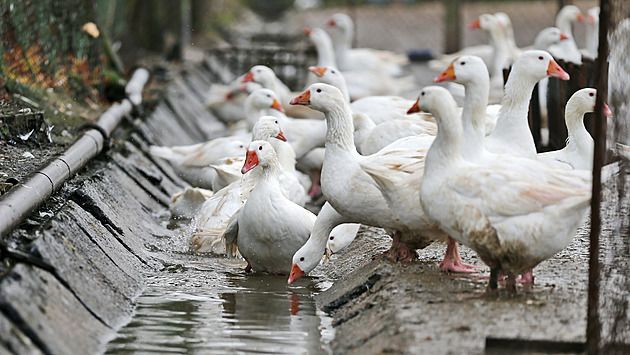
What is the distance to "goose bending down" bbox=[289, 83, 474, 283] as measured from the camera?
653cm

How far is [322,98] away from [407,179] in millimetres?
1216

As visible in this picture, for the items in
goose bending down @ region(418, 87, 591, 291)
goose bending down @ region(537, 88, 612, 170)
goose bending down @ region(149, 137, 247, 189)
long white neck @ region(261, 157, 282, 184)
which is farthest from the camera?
goose bending down @ region(149, 137, 247, 189)

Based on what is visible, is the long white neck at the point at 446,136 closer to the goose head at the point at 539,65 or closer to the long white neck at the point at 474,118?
the long white neck at the point at 474,118

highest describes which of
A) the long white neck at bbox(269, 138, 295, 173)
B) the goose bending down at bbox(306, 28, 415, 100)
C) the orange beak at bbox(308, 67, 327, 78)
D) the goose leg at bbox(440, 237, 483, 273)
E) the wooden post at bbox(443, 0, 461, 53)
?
the wooden post at bbox(443, 0, 461, 53)

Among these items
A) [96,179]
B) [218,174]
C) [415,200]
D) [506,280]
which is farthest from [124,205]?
[506,280]

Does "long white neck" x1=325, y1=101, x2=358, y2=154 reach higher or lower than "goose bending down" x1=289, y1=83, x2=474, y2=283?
higher

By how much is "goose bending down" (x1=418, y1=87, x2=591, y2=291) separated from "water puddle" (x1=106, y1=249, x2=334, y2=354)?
1056 millimetres

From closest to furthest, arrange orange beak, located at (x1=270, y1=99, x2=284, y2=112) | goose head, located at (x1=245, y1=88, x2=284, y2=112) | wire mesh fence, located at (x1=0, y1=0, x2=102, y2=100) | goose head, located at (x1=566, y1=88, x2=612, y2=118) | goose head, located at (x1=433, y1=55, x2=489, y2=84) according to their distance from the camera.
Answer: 1. goose head, located at (x1=433, y1=55, x2=489, y2=84)
2. goose head, located at (x1=566, y1=88, x2=612, y2=118)
3. wire mesh fence, located at (x1=0, y1=0, x2=102, y2=100)
4. orange beak, located at (x1=270, y1=99, x2=284, y2=112)
5. goose head, located at (x1=245, y1=88, x2=284, y2=112)

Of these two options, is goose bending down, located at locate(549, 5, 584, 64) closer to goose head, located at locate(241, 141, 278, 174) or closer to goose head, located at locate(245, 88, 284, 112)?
goose head, located at locate(245, 88, 284, 112)

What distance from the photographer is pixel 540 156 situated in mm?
8047

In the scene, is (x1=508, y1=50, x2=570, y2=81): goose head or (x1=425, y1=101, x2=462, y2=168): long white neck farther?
(x1=508, y1=50, x2=570, y2=81): goose head

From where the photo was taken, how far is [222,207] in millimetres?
8375

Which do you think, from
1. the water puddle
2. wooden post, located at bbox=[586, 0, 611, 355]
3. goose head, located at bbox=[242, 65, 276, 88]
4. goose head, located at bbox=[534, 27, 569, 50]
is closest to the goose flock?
the water puddle

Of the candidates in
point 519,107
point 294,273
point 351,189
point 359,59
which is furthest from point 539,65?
point 359,59
